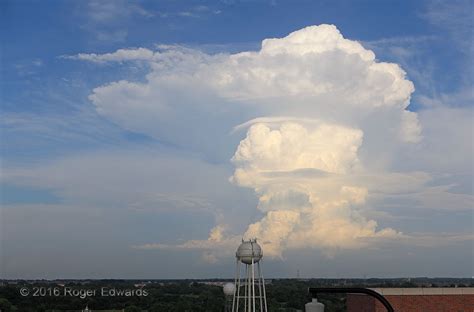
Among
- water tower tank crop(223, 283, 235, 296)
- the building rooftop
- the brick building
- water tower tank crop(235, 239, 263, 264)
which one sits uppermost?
water tower tank crop(235, 239, 263, 264)

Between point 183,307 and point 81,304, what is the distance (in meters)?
29.1

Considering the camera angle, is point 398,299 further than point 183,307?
No

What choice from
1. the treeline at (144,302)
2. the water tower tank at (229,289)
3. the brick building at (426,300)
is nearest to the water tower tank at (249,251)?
the water tower tank at (229,289)

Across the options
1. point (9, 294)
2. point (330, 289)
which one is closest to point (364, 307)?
point (330, 289)

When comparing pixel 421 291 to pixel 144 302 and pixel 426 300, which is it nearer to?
pixel 426 300

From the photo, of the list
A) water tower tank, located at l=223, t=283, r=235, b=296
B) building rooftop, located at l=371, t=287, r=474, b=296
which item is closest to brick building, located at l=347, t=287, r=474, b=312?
building rooftop, located at l=371, t=287, r=474, b=296

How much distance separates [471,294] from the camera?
165 feet

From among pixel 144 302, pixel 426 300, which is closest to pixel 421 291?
pixel 426 300

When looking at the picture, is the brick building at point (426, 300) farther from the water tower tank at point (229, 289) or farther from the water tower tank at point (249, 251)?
the water tower tank at point (229, 289)

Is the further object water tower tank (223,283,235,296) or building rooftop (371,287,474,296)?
water tower tank (223,283,235,296)

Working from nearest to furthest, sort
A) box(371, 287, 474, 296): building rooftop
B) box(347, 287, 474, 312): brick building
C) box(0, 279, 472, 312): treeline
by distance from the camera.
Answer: box(347, 287, 474, 312): brick building → box(371, 287, 474, 296): building rooftop → box(0, 279, 472, 312): treeline

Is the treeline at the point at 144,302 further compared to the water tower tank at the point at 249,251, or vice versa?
the treeline at the point at 144,302

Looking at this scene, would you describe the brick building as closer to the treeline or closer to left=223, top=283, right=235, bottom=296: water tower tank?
left=223, top=283, right=235, bottom=296: water tower tank

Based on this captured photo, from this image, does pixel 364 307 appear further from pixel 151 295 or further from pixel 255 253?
pixel 151 295
